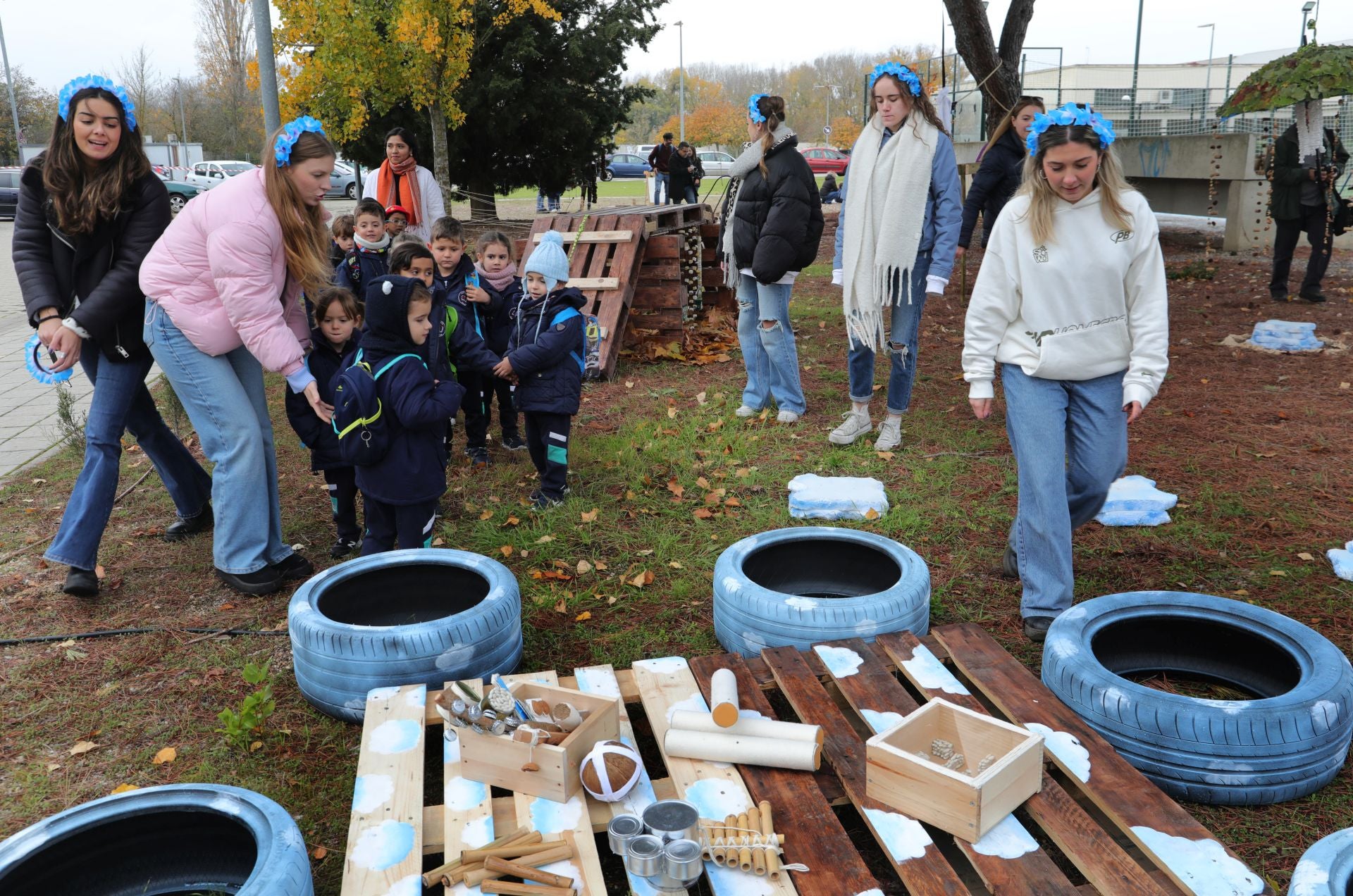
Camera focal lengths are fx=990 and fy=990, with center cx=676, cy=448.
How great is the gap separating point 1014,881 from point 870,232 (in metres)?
4.26

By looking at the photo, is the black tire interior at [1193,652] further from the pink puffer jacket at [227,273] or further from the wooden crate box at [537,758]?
the pink puffer jacket at [227,273]

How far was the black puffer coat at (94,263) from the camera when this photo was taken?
4.21 meters

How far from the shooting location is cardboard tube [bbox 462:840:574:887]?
2217 mm

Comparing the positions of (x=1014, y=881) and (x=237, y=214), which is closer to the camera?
(x=1014, y=881)

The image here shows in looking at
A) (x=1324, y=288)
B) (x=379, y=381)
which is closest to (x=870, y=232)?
(x=379, y=381)

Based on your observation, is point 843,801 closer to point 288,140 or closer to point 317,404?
point 317,404

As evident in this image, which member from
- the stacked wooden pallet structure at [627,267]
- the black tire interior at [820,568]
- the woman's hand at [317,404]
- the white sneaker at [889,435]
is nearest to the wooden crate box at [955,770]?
the black tire interior at [820,568]

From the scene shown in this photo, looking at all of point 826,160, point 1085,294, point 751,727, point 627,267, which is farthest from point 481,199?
point 826,160

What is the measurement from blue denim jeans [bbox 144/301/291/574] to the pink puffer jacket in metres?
0.10

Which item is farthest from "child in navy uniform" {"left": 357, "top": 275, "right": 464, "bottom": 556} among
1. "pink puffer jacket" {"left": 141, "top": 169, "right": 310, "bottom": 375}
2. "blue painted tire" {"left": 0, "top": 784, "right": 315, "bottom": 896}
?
"blue painted tire" {"left": 0, "top": 784, "right": 315, "bottom": 896}

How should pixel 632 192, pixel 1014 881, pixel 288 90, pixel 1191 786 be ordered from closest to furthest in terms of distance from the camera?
pixel 1014 881 < pixel 1191 786 < pixel 288 90 < pixel 632 192

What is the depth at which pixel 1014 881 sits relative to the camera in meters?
2.17

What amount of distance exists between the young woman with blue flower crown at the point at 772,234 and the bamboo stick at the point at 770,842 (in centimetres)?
423

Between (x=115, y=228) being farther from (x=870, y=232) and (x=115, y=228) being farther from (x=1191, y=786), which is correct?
(x=1191, y=786)
